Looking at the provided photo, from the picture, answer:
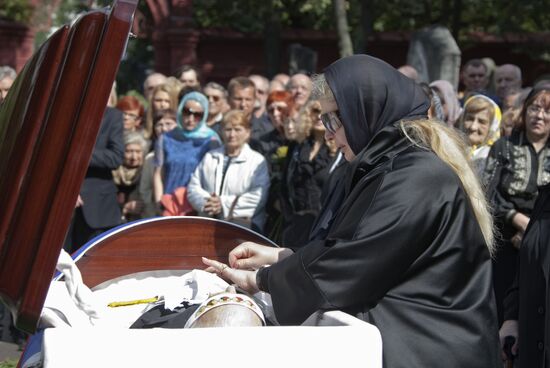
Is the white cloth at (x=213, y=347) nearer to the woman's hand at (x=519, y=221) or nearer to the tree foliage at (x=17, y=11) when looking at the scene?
the woman's hand at (x=519, y=221)

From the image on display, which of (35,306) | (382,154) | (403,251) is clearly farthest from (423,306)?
(35,306)

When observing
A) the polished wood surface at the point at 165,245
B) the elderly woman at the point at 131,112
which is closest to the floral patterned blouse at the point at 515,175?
the polished wood surface at the point at 165,245

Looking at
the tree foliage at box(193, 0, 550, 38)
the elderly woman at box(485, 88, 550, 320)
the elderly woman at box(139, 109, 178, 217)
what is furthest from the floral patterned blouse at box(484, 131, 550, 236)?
the tree foliage at box(193, 0, 550, 38)

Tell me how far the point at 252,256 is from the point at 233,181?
12.6 ft

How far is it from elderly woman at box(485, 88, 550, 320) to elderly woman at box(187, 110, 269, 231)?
1.88 m

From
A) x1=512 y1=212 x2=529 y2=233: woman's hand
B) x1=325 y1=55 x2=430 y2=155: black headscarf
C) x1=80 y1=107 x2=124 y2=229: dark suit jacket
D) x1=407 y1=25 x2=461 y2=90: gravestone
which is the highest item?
x1=407 y1=25 x2=461 y2=90: gravestone

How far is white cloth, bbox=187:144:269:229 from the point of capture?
7410 millimetres

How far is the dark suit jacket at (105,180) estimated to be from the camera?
7480 mm

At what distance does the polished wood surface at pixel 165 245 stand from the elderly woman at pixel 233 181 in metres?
2.82

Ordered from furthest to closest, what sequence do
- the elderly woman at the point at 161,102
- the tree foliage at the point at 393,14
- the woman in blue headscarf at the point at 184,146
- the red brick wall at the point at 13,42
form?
the red brick wall at the point at 13,42 < the tree foliage at the point at 393,14 < the elderly woman at the point at 161,102 < the woman in blue headscarf at the point at 184,146

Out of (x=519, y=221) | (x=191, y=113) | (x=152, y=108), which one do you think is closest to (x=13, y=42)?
(x=152, y=108)

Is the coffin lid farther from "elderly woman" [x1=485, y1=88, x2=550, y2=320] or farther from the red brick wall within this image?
the red brick wall

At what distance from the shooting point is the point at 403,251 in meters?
3.02

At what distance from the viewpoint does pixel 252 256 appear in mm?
3645
